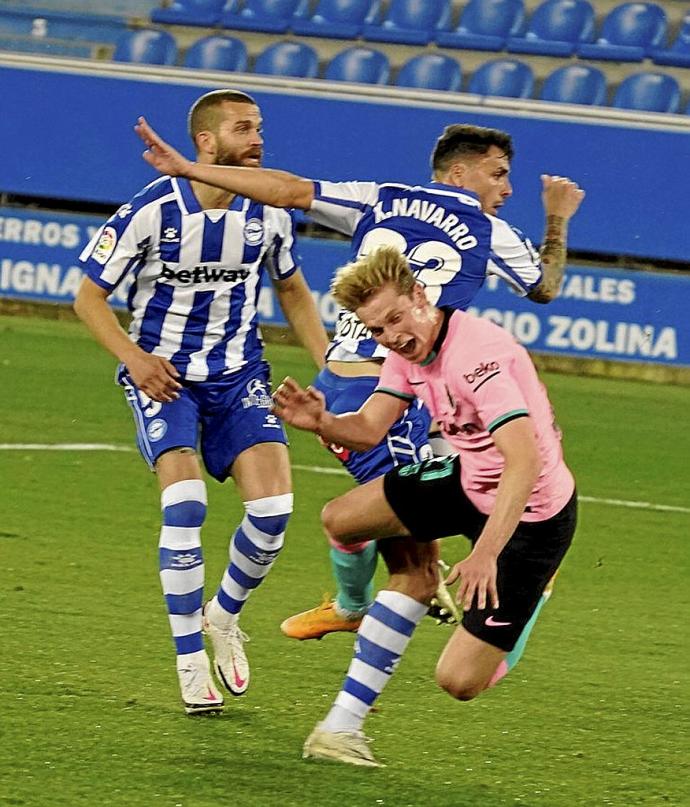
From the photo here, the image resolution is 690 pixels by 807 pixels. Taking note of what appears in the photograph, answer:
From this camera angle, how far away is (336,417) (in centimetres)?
493

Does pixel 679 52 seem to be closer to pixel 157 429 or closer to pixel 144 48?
pixel 144 48

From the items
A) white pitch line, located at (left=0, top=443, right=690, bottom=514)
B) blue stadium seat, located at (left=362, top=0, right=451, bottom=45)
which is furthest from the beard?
blue stadium seat, located at (left=362, top=0, right=451, bottom=45)

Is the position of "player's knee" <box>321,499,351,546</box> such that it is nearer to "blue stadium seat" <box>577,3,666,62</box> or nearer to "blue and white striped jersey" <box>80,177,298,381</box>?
"blue and white striped jersey" <box>80,177,298,381</box>

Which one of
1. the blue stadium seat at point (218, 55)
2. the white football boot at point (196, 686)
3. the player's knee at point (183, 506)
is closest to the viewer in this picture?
the white football boot at point (196, 686)

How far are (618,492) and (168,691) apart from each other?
489 cm

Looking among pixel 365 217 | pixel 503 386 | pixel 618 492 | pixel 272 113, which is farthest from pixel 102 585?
pixel 272 113

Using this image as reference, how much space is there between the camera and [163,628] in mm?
6453

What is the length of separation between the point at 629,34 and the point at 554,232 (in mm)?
11371

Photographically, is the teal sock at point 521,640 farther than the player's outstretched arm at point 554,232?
No

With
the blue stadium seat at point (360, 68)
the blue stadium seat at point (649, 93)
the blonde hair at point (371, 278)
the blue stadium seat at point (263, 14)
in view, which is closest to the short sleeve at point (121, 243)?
the blonde hair at point (371, 278)

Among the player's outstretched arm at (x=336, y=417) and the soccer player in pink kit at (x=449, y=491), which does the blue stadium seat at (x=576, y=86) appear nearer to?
the soccer player in pink kit at (x=449, y=491)

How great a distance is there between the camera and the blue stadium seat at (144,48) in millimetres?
17438

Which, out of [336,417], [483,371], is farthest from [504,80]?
[483,371]

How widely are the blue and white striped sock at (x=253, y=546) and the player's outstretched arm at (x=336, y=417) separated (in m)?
0.73
